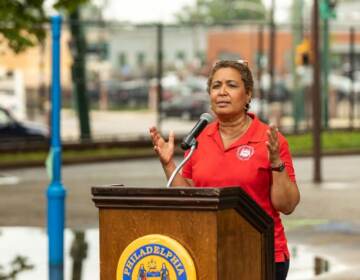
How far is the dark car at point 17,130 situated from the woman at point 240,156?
27.1 m

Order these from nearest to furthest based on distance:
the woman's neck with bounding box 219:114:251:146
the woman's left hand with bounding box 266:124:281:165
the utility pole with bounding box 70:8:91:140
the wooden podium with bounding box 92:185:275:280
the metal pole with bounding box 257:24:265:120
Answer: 1. the wooden podium with bounding box 92:185:275:280
2. the woman's left hand with bounding box 266:124:281:165
3. the woman's neck with bounding box 219:114:251:146
4. the utility pole with bounding box 70:8:91:140
5. the metal pole with bounding box 257:24:265:120

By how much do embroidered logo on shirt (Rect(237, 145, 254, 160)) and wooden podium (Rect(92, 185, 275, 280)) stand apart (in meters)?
0.39

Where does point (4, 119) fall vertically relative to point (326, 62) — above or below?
A: below

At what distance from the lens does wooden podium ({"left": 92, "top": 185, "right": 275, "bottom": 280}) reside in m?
4.87

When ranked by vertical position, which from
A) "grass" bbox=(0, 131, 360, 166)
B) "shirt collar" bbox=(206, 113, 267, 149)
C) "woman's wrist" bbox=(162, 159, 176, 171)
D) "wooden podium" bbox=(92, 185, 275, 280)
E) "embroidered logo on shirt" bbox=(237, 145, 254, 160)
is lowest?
"grass" bbox=(0, 131, 360, 166)

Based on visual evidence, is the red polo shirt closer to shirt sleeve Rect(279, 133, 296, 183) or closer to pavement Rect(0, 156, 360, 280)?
shirt sleeve Rect(279, 133, 296, 183)

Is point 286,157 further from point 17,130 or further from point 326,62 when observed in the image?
point 326,62

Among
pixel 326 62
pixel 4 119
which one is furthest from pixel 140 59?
pixel 326 62

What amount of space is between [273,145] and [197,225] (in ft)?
1.93

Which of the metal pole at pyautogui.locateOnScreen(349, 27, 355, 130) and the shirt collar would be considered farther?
the metal pole at pyautogui.locateOnScreen(349, 27, 355, 130)

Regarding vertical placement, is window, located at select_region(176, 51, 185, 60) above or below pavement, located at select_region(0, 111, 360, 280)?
above

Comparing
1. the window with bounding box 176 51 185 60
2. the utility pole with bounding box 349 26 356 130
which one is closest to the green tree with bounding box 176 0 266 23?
the utility pole with bounding box 349 26 356 130

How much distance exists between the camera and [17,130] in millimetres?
32906

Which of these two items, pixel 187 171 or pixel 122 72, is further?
pixel 122 72
